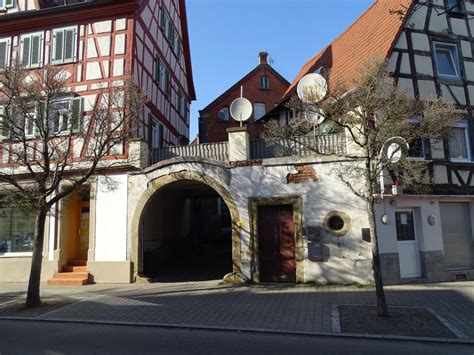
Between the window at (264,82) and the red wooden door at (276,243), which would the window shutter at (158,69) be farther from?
the window at (264,82)

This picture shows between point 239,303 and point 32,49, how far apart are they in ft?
42.0

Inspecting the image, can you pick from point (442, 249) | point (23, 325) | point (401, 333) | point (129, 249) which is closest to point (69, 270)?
point (129, 249)

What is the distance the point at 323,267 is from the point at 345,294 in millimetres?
1552

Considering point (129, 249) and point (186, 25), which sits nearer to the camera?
point (129, 249)

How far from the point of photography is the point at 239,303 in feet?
30.9

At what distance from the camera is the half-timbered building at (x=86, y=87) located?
43.8 ft

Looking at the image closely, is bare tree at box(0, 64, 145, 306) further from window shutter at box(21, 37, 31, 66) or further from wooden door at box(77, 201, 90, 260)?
window shutter at box(21, 37, 31, 66)

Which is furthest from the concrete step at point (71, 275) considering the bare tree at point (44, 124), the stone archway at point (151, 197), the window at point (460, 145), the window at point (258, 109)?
the window at point (258, 109)

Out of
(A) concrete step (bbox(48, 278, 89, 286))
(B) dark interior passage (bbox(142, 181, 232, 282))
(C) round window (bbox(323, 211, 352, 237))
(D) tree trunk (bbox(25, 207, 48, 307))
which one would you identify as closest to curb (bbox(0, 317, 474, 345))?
(D) tree trunk (bbox(25, 207, 48, 307))

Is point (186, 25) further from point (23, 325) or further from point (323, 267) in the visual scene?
point (23, 325)

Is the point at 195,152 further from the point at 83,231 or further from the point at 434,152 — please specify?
the point at 434,152

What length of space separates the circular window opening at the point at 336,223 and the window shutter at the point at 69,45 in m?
11.2

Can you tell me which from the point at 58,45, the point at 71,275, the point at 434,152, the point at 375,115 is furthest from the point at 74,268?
the point at 434,152

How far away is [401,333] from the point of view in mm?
6816
